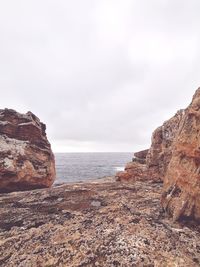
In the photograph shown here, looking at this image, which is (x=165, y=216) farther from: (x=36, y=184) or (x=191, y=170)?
(x=36, y=184)

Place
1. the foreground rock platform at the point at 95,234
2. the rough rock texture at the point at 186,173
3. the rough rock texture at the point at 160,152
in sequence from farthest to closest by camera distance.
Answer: the rough rock texture at the point at 160,152
the rough rock texture at the point at 186,173
the foreground rock platform at the point at 95,234

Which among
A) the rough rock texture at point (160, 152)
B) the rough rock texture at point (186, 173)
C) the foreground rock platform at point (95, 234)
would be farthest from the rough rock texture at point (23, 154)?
the rough rock texture at point (186, 173)

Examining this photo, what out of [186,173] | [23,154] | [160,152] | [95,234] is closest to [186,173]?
[186,173]

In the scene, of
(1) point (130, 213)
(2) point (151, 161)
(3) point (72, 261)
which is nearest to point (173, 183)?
(1) point (130, 213)

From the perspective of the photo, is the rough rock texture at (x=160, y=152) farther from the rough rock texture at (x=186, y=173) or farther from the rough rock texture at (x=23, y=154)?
the rough rock texture at (x=23, y=154)

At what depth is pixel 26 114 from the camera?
1802 centimetres

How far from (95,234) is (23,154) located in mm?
9485

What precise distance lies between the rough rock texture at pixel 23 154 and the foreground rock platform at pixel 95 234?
10.9ft

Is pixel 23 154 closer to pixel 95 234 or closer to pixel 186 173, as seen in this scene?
pixel 95 234

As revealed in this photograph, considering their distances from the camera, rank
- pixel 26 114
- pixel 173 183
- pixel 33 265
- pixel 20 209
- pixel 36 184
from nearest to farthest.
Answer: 1. pixel 33 265
2. pixel 173 183
3. pixel 20 209
4. pixel 36 184
5. pixel 26 114

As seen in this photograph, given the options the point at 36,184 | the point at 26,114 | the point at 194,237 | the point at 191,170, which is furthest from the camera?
the point at 26,114

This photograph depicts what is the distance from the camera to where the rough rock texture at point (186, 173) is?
25.0ft

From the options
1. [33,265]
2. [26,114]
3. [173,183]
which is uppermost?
[26,114]

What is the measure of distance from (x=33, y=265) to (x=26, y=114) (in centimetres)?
1353
